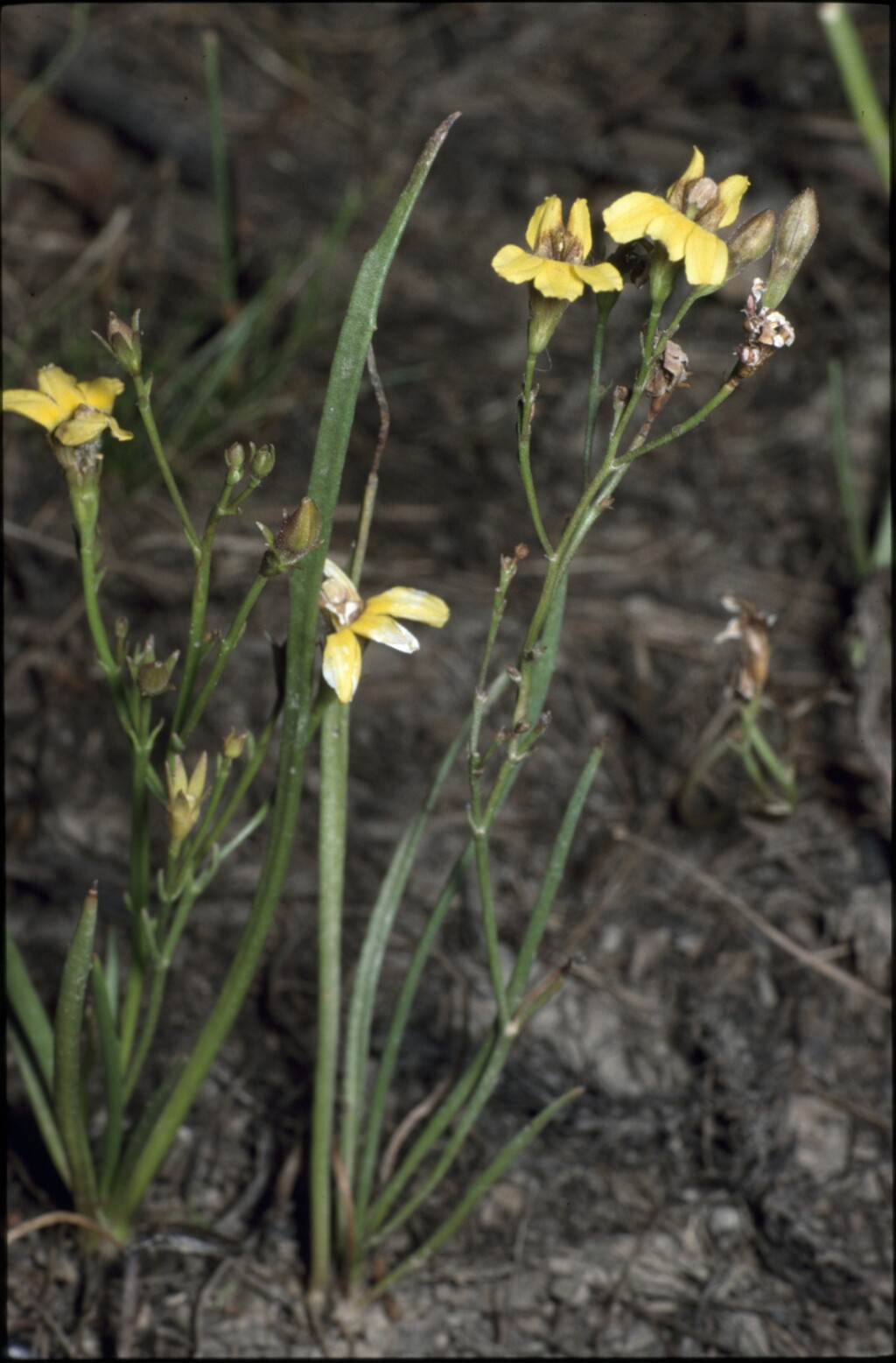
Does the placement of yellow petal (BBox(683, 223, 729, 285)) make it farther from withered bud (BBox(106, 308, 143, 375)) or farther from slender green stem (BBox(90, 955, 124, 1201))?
slender green stem (BBox(90, 955, 124, 1201))

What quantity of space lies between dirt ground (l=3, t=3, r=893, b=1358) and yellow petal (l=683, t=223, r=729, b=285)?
17.2 inches

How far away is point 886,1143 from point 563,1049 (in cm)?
47

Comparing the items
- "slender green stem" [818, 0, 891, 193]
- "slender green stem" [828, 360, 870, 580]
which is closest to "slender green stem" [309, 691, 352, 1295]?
"slender green stem" [828, 360, 870, 580]

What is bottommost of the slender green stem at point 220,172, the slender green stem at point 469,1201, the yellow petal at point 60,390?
the slender green stem at point 469,1201

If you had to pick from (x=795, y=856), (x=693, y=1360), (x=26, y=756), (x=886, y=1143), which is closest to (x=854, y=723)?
(x=795, y=856)

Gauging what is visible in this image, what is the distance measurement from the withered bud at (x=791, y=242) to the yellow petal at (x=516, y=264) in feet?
0.66

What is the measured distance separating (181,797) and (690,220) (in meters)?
0.65

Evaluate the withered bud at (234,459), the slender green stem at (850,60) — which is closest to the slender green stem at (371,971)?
the withered bud at (234,459)

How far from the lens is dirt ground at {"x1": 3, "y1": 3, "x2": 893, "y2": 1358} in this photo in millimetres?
1524

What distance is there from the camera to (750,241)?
986 mm

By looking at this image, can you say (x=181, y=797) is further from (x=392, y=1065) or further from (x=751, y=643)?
(x=751, y=643)

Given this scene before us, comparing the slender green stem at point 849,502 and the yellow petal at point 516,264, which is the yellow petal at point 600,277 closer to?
the yellow petal at point 516,264

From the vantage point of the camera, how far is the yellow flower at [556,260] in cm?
92

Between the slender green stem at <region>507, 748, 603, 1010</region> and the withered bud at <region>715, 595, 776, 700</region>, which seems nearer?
the slender green stem at <region>507, 748, 603, 1010</region>
